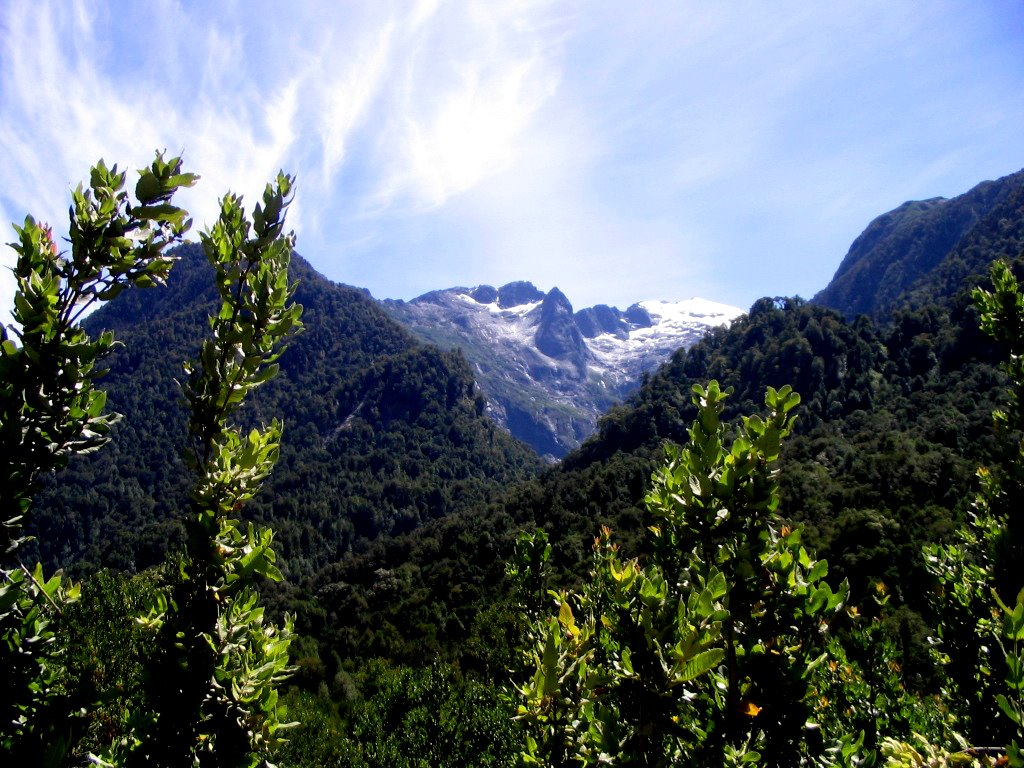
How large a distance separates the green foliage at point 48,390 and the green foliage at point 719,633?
2021mm

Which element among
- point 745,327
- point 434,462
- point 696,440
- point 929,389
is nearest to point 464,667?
point 696,440

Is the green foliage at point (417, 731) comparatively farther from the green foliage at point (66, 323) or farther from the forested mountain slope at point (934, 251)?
the forested mountain slope at point (934, 251)

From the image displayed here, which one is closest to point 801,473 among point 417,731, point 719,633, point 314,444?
point 417,731

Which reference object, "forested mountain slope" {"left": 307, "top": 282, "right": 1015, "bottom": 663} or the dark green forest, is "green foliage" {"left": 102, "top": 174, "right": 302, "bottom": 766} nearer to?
the dark green forest

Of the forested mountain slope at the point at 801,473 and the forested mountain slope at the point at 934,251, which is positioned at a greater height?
the forested mountain slope at the point at 934,251

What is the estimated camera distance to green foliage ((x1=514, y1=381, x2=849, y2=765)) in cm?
229

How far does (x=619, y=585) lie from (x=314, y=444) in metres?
156

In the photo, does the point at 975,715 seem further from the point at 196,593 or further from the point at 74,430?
the point at 74,430

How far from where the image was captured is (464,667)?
3834 centimetres

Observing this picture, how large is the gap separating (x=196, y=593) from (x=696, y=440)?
2.30 metres

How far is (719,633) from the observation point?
220cm

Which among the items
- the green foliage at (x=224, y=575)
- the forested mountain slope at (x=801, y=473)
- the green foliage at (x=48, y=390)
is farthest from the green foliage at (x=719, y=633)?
the forested mountain slope at (x=801, y=473)

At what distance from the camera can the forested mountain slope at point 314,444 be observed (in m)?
106

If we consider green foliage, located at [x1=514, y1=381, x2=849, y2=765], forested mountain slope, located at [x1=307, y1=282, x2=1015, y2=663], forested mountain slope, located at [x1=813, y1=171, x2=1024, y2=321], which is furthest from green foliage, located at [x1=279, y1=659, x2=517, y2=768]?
forested mountain slope, located at [x1=813, y1=171, x2=1024, y2=321]
